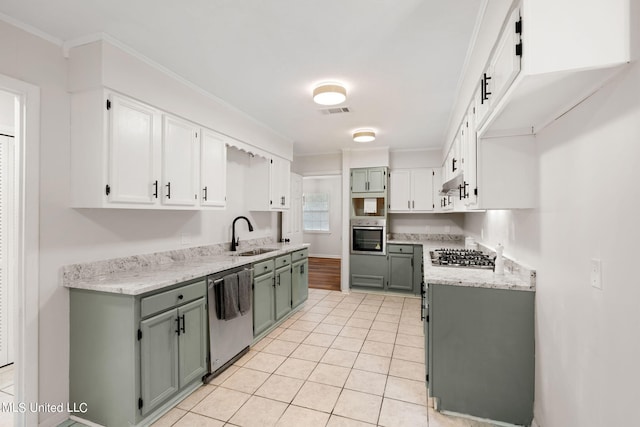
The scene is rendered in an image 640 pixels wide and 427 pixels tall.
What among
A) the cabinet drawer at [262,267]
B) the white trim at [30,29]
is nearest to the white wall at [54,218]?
the white trim at [30,29]

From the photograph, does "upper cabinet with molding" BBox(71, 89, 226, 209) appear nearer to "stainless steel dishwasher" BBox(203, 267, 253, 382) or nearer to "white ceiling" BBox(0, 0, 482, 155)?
"white ceiling" BBox(0, 0, 482, 155)

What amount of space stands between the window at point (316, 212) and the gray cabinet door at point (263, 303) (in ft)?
20.7

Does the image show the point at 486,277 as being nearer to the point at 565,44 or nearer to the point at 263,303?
the point at 565,44

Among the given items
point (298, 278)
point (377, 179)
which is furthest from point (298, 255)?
point (377, 179)

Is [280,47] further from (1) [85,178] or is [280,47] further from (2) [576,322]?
(2) [576,322]

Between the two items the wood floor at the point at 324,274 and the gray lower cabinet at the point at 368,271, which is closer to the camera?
the gray lower cabinet at the point at 368,271

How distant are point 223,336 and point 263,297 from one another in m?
0.76

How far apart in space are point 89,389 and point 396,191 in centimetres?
495

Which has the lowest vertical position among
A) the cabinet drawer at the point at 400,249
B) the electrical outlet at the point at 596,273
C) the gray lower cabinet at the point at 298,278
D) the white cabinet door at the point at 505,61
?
the gray lower cabinet at the point at 298,278

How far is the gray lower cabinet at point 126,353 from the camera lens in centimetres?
198

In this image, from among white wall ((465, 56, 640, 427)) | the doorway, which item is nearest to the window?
the doorway

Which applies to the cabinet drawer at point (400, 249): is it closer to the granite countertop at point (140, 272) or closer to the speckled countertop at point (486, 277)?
the speckled countertop at point (486, 277)

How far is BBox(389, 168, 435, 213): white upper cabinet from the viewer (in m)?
5.57

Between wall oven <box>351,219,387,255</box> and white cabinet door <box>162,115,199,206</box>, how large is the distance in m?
3.29
